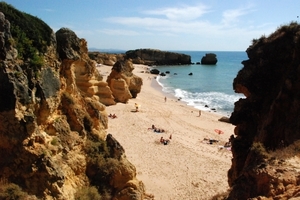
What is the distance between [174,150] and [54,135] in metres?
15.0

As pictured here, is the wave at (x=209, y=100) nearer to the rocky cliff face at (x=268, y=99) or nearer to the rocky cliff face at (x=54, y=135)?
the rocky cliff face at (x=268, y=99)

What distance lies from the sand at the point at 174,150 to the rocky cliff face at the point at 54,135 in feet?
17.5

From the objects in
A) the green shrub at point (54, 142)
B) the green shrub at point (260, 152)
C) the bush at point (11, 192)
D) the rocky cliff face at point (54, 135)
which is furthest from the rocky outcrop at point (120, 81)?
the green shrub at point (260, 152)

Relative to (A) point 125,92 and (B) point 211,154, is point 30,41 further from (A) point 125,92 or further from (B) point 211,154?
(A) point 125,92

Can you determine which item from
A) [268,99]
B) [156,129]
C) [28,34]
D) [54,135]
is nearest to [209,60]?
[156,129]

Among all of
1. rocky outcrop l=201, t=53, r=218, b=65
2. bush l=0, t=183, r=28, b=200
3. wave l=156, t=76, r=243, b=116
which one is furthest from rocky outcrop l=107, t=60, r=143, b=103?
rocky outcrop l=201, t=53, r=218, b=65

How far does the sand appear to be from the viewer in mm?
17781

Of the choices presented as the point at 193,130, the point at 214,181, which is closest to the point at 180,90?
the point at 193,130

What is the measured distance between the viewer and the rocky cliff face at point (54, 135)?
8.84 m

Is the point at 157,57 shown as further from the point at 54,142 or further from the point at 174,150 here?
the point at 54,142

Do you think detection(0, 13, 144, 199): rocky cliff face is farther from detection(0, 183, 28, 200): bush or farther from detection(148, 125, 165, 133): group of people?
detection(148, 125, 165, 133): group of people

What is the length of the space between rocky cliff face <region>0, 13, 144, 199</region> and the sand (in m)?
5.32

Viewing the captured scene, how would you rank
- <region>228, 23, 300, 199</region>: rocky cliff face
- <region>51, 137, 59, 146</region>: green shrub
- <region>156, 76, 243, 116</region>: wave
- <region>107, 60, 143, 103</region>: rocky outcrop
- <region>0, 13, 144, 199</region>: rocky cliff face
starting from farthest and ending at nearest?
<region>156, 76, 243, 116</region>: wave
<region>107, 60, 143, 103</region>: rocky outcrop
<region>228, 23, 300, 199</region>: rocky cliff face
<region>51, 137, 59, 146</region>: green shrub
<region>0, 13, 144, 199</region>: rocky cliff face

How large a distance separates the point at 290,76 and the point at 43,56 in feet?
29.9
